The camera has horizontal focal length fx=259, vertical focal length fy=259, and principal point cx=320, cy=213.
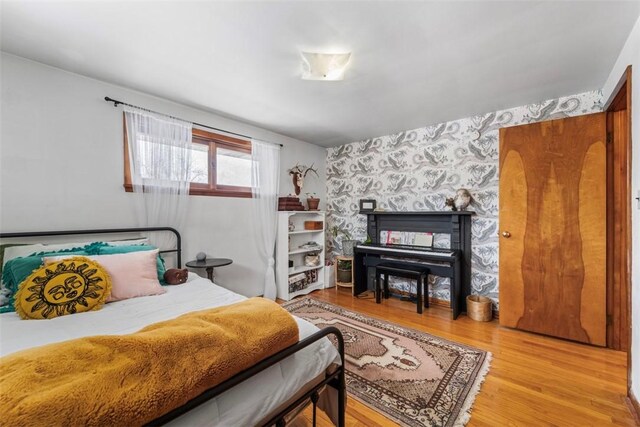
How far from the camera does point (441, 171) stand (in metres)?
3.36

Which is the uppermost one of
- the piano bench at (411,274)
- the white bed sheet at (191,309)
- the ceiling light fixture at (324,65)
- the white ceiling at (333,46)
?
the white ceiling at (333,46)

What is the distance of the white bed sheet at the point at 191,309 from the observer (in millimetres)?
860

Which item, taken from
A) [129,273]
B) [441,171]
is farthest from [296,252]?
[441,171]

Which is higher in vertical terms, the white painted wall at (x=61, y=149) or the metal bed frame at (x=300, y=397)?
the white painted wall at (x=61, y=149)

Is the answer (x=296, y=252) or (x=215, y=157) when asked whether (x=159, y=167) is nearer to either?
(x=215, y=157)

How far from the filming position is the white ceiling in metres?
1.47

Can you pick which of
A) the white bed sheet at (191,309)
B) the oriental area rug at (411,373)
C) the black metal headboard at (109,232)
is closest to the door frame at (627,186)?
the oriental area rug at (411,373)

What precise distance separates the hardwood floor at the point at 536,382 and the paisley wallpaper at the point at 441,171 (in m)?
0.66

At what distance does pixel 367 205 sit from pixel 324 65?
2.31 m

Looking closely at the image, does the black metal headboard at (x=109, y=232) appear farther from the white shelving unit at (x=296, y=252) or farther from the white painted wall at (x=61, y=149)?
the white shelving unit at (x=296, y=252)

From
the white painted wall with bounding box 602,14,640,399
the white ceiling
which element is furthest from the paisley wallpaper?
the white painted wall with bounding box 602,14,640,399

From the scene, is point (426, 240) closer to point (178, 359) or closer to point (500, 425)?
point (500, 425)

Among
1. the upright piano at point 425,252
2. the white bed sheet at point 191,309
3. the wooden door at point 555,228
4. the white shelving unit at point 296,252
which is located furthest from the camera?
the white shelving unit at point 296,252

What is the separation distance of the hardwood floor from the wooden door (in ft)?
0.73
